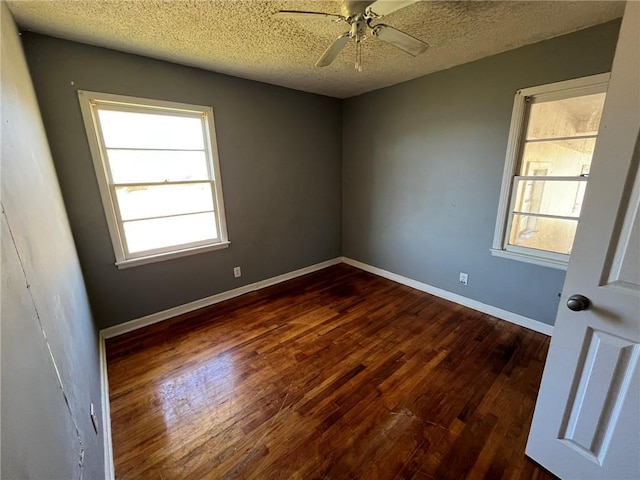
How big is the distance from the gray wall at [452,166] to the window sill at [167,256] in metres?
2.05

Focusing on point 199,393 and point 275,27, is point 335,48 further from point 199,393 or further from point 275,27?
point 199,393

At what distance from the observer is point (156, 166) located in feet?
8.29

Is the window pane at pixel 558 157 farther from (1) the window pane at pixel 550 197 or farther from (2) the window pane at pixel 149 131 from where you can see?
(2) the window pane at pixel 149 131

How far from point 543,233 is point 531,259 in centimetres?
25

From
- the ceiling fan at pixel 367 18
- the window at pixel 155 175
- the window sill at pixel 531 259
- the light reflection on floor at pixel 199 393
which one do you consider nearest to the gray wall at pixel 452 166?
the window sill at pixel 531 259

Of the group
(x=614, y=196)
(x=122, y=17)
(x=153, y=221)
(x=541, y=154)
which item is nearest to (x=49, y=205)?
(x=153, y=221)

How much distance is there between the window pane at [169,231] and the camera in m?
2.53

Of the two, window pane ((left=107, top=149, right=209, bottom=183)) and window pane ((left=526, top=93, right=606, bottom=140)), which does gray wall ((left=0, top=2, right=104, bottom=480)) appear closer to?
window pane ((left=107, top=149, right=209, bottom=183))

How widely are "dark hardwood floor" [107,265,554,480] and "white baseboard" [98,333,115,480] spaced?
39 millimetres

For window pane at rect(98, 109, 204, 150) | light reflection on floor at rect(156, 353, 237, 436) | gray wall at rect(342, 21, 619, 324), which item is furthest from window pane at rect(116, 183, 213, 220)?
gray wall at rect(342, 21, 619, 324)

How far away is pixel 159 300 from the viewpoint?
271cm

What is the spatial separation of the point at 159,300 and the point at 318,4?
2827 mm

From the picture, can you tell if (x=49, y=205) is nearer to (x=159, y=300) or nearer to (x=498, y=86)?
(x=159, y=300)

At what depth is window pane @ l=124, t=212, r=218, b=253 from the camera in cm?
253
